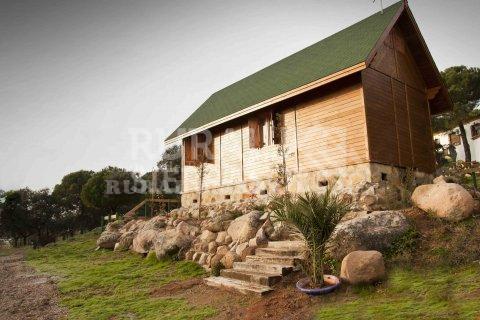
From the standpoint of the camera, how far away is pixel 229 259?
32.3 ft

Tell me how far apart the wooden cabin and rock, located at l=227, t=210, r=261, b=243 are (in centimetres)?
315

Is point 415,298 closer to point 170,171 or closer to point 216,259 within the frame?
point 216,259

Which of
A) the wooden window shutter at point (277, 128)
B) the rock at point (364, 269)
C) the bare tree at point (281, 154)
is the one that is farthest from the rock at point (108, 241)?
the rock at point (364, 269)

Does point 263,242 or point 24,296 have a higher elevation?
point 263,242

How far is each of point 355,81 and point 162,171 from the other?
35.1 m

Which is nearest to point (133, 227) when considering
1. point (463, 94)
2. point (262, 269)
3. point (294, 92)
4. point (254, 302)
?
→ point (294, 92)

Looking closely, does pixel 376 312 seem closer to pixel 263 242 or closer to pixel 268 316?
pixel 268 316

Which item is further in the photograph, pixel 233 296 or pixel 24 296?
pixel 24 296

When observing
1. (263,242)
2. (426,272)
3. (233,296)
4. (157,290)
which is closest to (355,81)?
(263,242)

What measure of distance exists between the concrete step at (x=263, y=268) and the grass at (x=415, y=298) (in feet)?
5.49

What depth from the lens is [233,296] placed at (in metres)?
7.68

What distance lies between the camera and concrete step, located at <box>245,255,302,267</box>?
8.41 metres

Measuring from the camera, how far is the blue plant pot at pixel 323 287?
6.62m

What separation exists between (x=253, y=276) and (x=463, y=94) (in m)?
31.0
